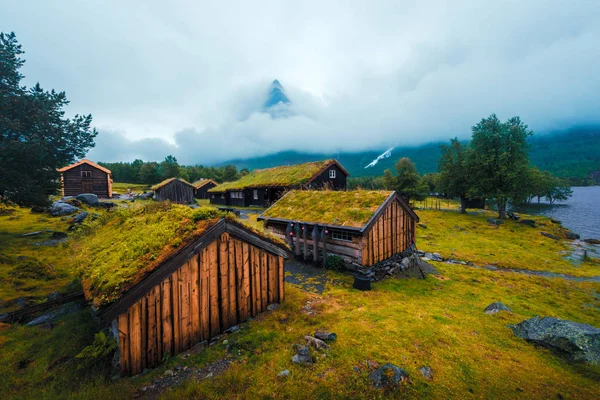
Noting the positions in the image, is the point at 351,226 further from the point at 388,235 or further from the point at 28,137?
the point at 28,137

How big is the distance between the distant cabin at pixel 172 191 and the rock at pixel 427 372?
42287 mm

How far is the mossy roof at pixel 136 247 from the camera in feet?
18.0

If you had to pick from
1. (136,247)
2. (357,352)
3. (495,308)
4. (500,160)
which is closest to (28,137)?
(136,247)

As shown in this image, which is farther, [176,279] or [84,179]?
[84,179]

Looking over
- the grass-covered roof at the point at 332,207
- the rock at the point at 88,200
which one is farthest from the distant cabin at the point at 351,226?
the rock at the point at 88,200

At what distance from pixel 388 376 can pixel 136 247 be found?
23.6ft

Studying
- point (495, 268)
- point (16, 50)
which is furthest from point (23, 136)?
point (495, 268)

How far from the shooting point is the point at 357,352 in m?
6.02

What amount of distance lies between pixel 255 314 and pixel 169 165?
90876 millimetres

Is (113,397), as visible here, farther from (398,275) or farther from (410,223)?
(410,223)

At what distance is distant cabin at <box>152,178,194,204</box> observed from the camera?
40.2m

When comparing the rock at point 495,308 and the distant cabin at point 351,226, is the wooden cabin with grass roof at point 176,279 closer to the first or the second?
the distant cabin at point 351,226

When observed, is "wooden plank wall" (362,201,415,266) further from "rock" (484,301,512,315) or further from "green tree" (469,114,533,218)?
"green tree" (469,114,533,218)

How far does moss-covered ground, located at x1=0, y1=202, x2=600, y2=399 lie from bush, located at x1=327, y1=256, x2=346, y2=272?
175 cm
